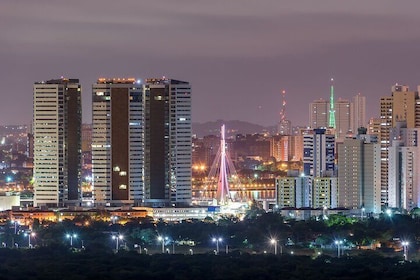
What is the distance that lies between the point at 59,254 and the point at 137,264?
176cm

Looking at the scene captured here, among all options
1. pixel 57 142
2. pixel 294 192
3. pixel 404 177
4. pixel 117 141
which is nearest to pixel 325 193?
pixel 294 192

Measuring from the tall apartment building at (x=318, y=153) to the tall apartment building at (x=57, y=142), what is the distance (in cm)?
467

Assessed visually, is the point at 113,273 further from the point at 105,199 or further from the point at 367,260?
the point at 105,199

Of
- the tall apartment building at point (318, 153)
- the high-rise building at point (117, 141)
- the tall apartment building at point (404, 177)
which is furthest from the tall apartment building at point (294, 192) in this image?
the high-rise building at point (117, 141)

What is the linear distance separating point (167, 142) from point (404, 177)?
466 centimetres

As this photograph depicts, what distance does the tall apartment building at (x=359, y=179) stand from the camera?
32.4 meters

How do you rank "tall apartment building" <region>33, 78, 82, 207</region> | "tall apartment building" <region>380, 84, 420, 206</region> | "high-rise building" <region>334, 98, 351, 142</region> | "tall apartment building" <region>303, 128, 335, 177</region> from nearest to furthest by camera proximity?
"tall apartment building" <region>33, 78, 82, 207</region>
"tall apartment building" <region>303, 128, 335, 177</region>
"tall apartment building" <region>380, 84, 420, 206</region>
"high-rise building" <region>334, 98, 351, 142</region>

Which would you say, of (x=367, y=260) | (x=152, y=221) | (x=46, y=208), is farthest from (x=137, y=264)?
(x=46, y=208)

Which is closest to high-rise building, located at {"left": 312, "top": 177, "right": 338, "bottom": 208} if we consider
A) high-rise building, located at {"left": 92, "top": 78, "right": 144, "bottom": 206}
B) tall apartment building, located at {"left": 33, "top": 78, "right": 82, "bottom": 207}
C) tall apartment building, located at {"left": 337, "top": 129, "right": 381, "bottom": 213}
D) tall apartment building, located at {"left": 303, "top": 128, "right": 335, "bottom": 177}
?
tall apartment building, located at {"left": 337, "top": 129, "right": 381, "bottom": 213}

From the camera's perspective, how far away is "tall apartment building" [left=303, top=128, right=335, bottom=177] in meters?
33.8

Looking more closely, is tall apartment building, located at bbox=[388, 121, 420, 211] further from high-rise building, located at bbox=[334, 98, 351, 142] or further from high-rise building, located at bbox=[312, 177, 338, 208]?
high-rise building, located at bbox=[334, 98, 351, 142]

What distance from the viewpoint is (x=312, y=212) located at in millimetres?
31578

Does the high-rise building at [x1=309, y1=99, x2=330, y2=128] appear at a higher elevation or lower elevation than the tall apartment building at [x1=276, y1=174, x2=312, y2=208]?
higher

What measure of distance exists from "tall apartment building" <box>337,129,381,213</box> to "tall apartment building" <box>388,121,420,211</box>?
32 centimetres
